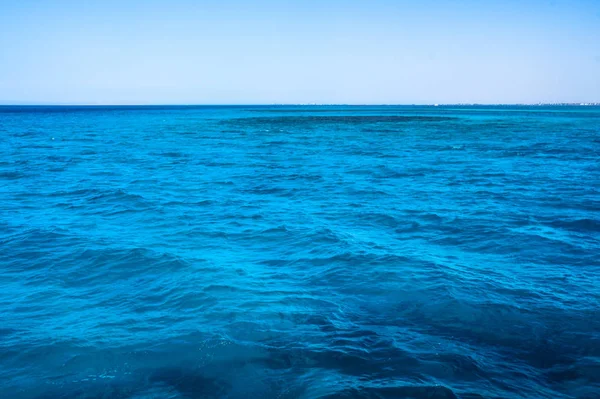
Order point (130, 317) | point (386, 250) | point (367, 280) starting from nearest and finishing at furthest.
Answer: point (130, 317) → point (367, 280) → point (386, 250)

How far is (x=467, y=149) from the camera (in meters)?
43.1

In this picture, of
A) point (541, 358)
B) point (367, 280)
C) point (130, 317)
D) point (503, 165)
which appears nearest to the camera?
point (541, 358)

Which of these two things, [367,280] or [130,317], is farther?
[367,280]

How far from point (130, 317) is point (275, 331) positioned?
308 centimetres

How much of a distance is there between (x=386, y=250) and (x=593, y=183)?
17.3 m

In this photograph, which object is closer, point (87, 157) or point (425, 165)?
point (425, 165)

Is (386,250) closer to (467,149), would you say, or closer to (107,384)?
(107,384)

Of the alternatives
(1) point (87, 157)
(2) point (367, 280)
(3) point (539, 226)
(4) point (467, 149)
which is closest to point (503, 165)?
(4) point (467, 149)

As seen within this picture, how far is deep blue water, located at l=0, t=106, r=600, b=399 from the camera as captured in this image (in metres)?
7.03

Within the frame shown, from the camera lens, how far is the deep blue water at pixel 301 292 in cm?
703

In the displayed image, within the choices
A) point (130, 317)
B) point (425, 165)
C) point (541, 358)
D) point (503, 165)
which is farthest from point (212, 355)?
point (503, 165)

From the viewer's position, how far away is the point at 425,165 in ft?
105

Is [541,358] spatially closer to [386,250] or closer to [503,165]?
[386,250]

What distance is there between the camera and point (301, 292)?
10258 millimetres
